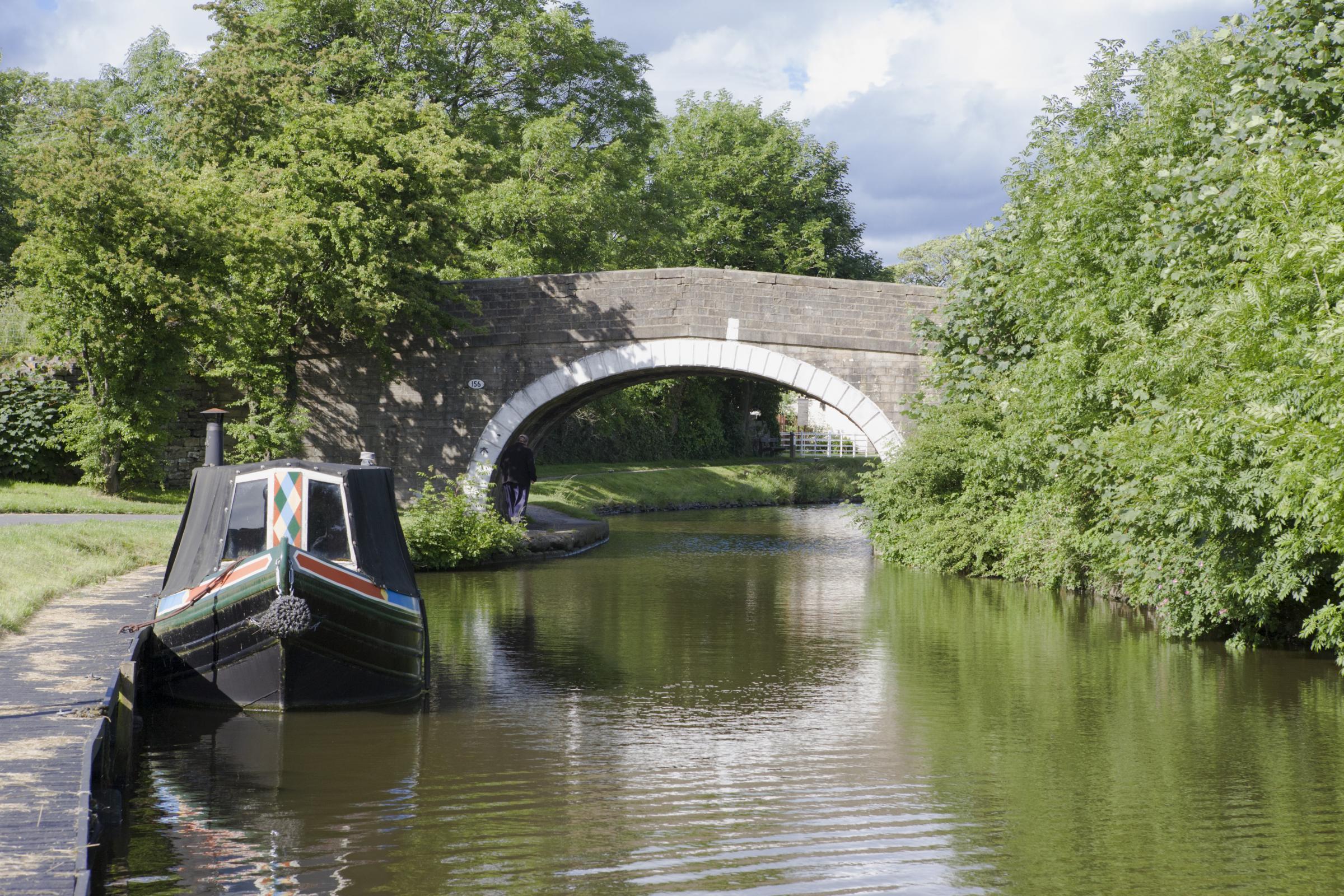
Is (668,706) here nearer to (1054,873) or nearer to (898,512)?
(1054,873)

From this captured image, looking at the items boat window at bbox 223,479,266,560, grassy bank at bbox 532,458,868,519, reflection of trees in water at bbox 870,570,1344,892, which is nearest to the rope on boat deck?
boat window at bbox 223,479,266,560

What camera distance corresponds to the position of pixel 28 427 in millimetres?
16234

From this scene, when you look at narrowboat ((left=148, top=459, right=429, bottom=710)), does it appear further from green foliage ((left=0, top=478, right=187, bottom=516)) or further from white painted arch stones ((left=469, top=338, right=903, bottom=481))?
white painted arch stones ((left=469, top=338, right=903, bottom=481))

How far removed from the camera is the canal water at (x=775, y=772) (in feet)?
16.1

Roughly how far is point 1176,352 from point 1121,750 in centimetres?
368

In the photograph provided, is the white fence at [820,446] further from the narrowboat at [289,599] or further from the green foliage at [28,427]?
the narrowboat at [289,599]

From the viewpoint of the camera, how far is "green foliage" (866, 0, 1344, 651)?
309 inches

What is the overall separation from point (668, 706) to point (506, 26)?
752 inches

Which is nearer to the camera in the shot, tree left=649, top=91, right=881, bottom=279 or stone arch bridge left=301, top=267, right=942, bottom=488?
stone arch bridge left=301, top=267, right=942, bottom=488

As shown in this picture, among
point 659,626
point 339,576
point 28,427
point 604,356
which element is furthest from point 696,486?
point 339,576

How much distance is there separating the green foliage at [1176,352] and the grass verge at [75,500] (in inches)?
353

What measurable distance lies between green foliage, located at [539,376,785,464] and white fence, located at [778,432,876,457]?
1.21m

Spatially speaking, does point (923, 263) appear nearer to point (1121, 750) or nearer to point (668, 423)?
point (668, 423)

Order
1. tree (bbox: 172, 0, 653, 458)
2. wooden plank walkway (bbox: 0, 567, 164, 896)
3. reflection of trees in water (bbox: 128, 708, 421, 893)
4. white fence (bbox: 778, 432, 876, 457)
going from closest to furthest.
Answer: wooden plank walkway (bbox: 0, 567, 164, 896)
reflection of trees in water (bbox: 128, 708, 421, 893)
tree (bbox: 172, 0, 653, 458)
white fence (bbox: 778, 432, 876, 457)
